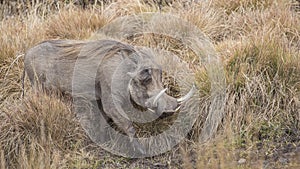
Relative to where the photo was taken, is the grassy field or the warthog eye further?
the grassy field

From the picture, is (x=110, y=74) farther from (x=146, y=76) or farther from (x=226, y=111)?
(x=226, y=111)

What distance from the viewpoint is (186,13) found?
8094 mm

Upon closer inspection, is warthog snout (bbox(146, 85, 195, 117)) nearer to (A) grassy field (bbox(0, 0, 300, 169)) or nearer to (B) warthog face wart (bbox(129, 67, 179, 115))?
(B) warthog face wart (bbox(129, 67, 179, 115))

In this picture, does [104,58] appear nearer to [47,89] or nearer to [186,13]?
[47,89]

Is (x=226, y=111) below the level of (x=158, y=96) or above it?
below

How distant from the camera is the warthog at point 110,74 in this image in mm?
5812

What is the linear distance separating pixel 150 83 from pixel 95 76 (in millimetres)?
719

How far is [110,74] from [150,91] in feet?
1.73

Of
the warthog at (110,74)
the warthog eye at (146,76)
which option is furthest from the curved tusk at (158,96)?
the warthog eye at (146,76)

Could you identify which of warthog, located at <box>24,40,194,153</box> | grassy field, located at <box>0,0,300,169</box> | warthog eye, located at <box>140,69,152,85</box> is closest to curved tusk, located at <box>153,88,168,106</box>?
warthog, located at <box>24,40,194,153</box>

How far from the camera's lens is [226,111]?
6570 millimetres

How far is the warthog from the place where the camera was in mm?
5812

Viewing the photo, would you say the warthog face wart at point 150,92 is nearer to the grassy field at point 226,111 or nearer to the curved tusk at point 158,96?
the curved tusk at point 158,96

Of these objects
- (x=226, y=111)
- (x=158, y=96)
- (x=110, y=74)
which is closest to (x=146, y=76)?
(x=158, y=96)
